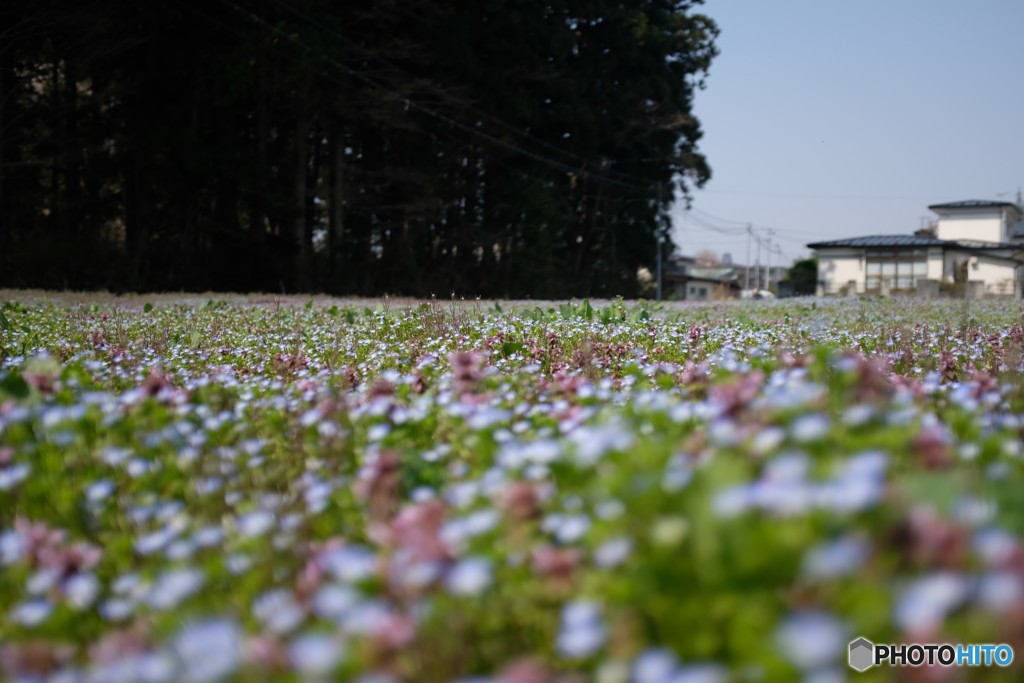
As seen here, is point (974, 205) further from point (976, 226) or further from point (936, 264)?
point (936, 264)

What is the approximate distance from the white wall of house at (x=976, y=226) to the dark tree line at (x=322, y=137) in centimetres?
3332

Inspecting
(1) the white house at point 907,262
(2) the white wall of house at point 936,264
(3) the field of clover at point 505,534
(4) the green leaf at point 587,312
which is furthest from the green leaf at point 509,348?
(2) the white wall of house at point 936,264

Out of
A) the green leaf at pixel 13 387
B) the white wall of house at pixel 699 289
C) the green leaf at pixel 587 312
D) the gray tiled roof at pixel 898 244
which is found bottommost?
the green leaf at pixel 13 387

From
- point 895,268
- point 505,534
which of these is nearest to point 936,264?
point 895,268

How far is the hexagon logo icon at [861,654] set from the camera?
131cm

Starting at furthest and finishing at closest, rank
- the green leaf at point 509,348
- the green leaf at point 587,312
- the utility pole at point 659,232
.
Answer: the utility pole at point 659,232 < the green leaf at point 587,312 < the green leaf at point 509,348

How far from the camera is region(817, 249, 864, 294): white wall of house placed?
184ft

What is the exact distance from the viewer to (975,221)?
63219mm

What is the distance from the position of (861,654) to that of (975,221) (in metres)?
71.3

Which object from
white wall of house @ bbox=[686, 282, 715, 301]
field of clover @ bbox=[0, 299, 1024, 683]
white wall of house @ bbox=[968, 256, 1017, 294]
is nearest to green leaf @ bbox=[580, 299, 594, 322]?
field of clover @ bbox=[0, 299, 1024, 683]

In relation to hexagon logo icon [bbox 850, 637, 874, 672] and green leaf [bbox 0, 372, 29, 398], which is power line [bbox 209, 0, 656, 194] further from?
hexagon logo icon [bbox 850, 637, 874, 672]

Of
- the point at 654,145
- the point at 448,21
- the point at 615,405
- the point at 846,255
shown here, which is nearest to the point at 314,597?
the point at 615,405

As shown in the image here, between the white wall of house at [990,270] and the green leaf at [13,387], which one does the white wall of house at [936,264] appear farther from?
the green leaf at [13,387]

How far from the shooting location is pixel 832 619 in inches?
44.5
